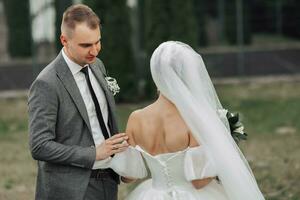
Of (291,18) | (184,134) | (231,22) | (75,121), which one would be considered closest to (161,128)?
(184,134)

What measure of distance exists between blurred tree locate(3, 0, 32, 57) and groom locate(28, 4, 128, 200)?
15569mm

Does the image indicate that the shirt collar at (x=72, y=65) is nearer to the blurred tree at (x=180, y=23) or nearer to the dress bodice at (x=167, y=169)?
the dress bodice at (x=167, y=169)

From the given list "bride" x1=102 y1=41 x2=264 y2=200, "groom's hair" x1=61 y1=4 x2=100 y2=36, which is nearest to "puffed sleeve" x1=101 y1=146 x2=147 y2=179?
"bride" x1=102 y1=41 x2=264 y2=200

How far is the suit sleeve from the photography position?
14.6ft

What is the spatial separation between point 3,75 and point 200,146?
14.5 metres

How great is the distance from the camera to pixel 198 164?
4.70 metres

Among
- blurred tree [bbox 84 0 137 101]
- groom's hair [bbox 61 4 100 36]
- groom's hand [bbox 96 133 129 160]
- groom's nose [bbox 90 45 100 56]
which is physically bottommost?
blurred tree [bbox 84 0 137 101]

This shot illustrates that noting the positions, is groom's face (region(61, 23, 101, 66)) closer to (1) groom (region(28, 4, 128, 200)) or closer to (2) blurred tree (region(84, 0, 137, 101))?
(1) groom (region(28, 4, 128, 200))

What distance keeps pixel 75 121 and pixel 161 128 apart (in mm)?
471

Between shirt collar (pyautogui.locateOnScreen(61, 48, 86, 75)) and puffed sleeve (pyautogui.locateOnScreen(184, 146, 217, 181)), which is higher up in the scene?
shirt collar (pyautogui.locateOnScreen(61, 48, 86, 75))

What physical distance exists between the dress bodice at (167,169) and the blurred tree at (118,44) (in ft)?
31.8

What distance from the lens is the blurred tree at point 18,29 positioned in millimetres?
20109

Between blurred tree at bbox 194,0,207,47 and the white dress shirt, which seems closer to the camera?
the white dress shirt

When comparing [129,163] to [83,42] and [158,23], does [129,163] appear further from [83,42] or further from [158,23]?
[158,23]
